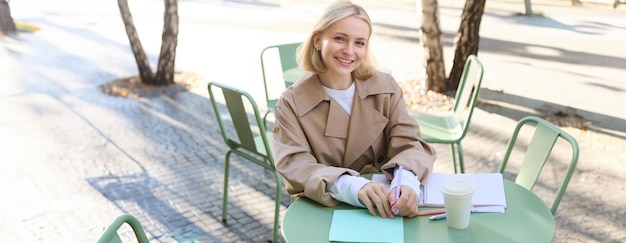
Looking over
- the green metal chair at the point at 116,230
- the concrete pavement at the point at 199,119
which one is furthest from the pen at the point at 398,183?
the concrete pavement at the point at 199,119

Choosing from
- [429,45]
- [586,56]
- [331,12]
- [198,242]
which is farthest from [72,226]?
[586,56]

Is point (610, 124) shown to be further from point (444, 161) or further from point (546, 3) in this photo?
point (546, 3)

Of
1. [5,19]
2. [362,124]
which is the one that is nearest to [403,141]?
[362,124]

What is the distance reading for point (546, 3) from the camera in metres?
14.0

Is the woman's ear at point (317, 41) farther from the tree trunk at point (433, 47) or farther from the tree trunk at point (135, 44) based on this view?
the tree trunk at point (135, 44)

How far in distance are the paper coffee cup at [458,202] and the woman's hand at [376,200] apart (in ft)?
0.69

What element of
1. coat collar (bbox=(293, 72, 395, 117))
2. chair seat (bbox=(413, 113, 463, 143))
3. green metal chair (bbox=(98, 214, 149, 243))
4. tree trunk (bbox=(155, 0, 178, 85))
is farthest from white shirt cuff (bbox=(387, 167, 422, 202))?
tree trunk (bbox=(155, 0, 178, 85))

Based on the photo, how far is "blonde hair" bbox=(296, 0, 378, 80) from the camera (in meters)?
2.41

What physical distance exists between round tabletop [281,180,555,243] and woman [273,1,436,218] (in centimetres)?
10

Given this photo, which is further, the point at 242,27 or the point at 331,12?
the point at 242,27

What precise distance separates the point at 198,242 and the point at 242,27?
8.31m

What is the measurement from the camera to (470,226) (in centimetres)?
210

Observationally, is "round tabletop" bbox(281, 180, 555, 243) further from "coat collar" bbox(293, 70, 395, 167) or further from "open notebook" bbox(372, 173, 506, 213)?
"coat collar" bbox(293, 70, 395, 167)

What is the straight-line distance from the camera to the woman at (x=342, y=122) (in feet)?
7.73
